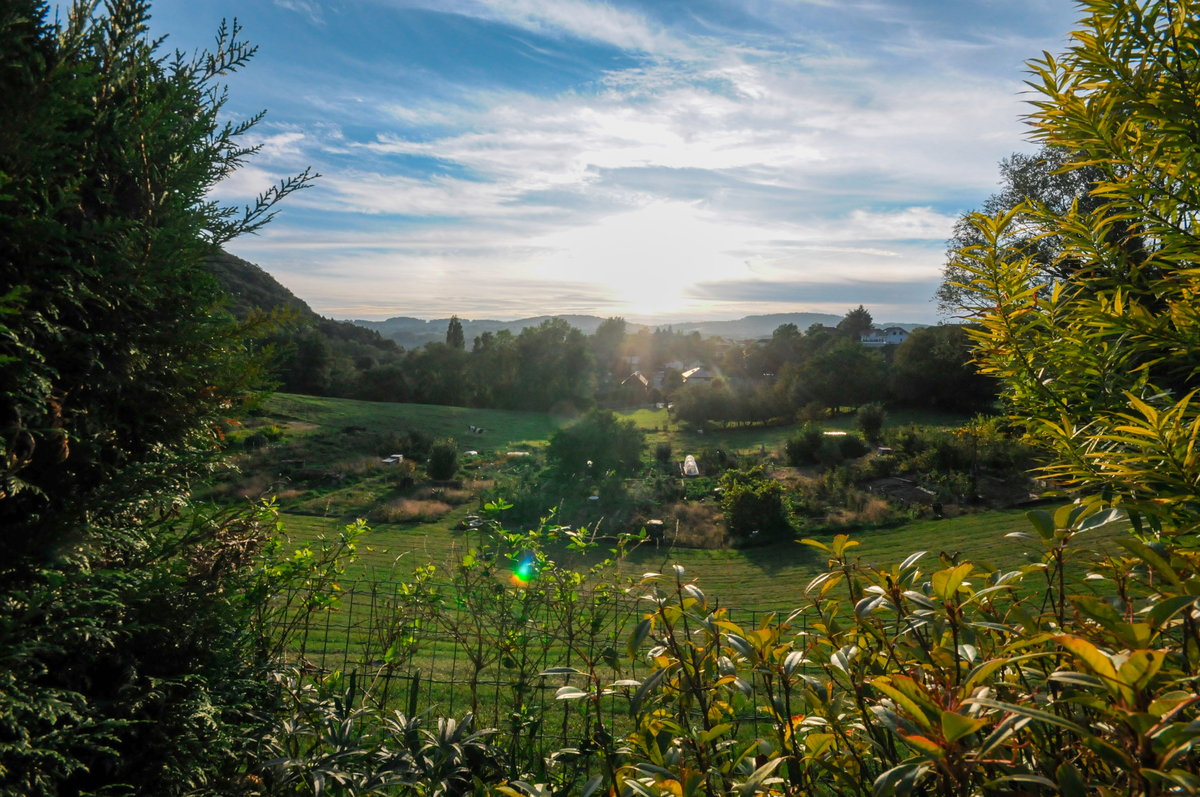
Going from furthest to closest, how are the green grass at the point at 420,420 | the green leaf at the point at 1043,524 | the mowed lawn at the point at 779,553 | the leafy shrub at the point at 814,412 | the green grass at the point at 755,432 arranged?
the leafy shrub at the point at 814,412 → the green grass at the point at 420,420 → the green grass at the point at 755,432 → the mowed lawn at the point at 779,553 → the green leaf at the point at 1043,524

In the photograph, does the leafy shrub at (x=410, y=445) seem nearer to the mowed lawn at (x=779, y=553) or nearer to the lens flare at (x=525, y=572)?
the mowed lawn at (x=779, y=553)

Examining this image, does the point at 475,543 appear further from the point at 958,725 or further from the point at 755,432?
the point at 755,432

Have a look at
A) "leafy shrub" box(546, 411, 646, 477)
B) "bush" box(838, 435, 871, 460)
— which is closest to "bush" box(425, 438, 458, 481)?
"leafy shrub" box(546, 411, 646, 477)

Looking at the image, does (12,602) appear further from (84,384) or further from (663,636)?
(663,636)

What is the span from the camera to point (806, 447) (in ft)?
66.5

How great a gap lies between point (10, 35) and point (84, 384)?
90 cm

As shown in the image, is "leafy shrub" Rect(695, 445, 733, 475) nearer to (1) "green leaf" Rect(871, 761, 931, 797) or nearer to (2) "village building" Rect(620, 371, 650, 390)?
(1) "green leaf" Rect(871, 761, 931, 797)

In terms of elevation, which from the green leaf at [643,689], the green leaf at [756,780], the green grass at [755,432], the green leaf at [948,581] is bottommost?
the green grass at [755,432]

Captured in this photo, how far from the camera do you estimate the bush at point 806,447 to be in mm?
20156

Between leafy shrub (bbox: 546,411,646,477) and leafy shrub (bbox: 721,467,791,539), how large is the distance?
18.7ft

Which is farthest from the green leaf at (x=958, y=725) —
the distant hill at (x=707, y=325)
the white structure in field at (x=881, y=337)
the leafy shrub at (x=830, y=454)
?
the distant hill at (x=707, y=325)

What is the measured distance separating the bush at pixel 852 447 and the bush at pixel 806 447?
69 cm

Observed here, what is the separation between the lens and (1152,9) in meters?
1.31

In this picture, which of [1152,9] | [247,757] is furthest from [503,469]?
[1152,9]
